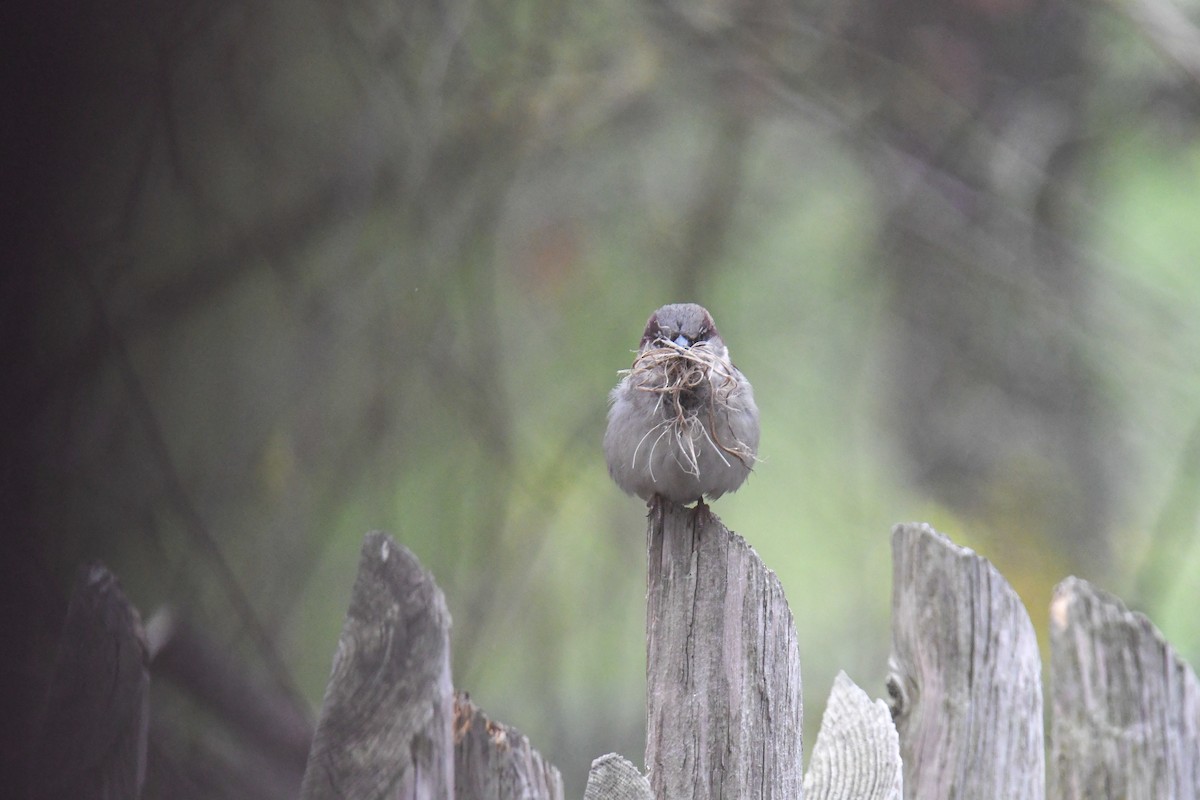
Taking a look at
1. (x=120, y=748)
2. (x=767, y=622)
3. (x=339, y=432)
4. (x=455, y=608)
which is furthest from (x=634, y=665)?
(x=120, y=748)

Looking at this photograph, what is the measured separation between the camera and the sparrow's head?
2621mm

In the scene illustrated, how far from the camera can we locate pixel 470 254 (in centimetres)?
446

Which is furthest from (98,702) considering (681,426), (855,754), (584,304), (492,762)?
(584,304)

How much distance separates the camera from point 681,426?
233cm

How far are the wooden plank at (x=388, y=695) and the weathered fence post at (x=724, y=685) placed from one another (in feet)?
1.61

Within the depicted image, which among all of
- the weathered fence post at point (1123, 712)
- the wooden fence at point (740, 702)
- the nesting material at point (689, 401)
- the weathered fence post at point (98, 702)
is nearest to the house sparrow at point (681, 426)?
the nesting material at point (689, 401)

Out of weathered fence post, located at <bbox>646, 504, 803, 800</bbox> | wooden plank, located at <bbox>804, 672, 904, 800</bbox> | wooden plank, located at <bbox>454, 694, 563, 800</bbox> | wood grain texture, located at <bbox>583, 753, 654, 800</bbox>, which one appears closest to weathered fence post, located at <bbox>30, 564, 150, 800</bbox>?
wooden plank, located at <bbox>454, 694, 563, 800</bbox>

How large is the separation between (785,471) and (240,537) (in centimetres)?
218

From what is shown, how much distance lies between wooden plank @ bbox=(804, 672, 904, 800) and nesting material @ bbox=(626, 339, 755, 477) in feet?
1.86

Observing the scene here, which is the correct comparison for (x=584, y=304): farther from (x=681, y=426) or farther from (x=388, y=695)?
(x=388, y=695)

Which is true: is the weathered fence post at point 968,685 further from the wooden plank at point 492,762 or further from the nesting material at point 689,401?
the wooden plank at point 492,762

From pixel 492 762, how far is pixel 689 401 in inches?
46.3

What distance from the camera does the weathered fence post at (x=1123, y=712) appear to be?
78.8 inches

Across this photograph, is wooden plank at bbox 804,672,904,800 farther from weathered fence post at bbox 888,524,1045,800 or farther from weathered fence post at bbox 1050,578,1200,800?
weathered fence post at bbox 1050,578,1200,800
